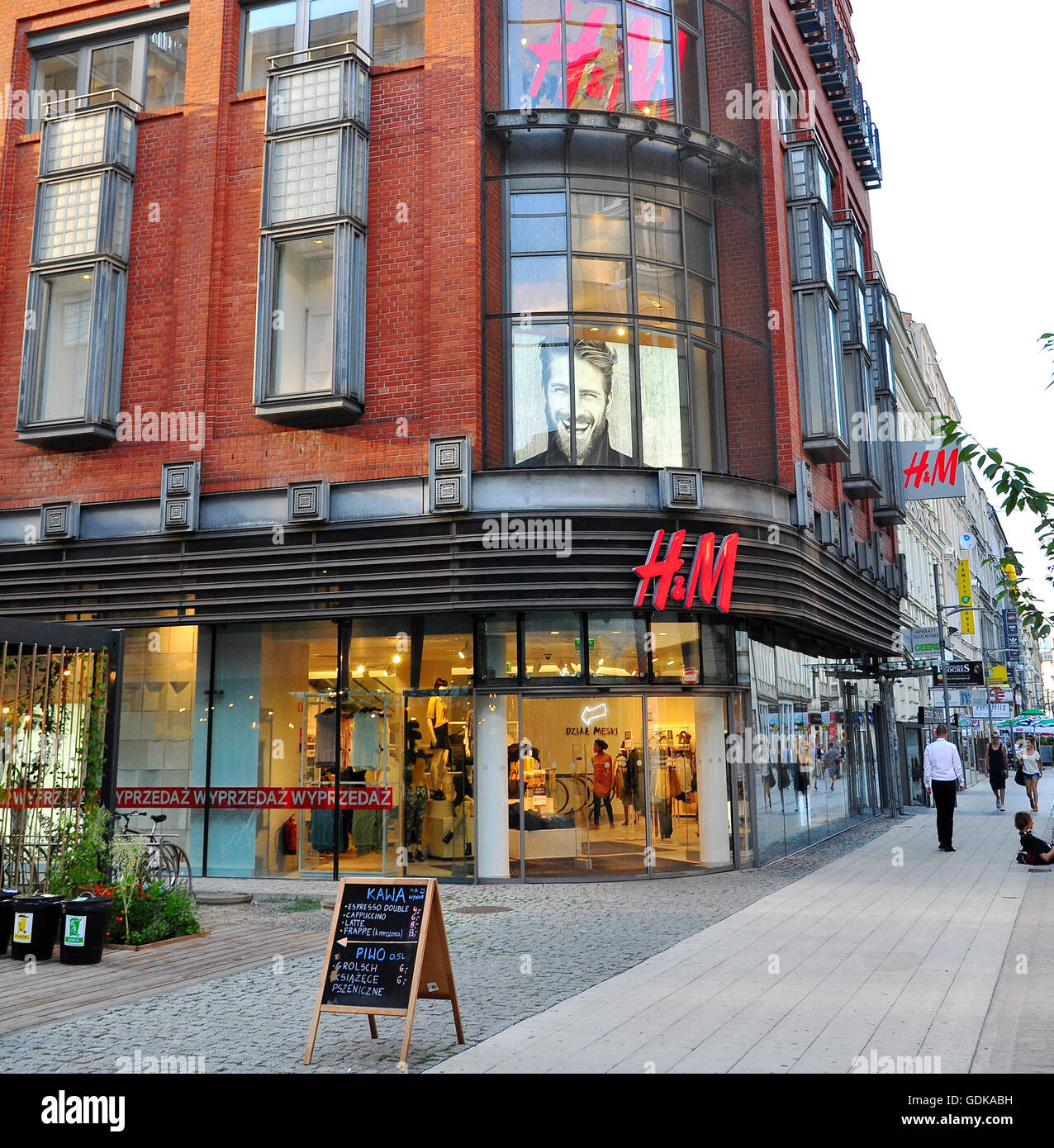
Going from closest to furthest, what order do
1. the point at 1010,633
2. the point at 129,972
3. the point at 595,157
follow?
the point at 129,972 → the point at 595,157 → the point at 1010,633

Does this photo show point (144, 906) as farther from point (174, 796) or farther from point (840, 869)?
point (840, 869)

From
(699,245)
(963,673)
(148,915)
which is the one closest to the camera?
(148,915)

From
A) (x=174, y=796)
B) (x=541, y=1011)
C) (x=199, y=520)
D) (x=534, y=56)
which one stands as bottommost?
(x=541, y=1011)

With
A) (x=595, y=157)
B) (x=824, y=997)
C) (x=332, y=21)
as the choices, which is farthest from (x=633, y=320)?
(x=824, y=997)

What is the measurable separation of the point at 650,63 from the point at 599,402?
6.19 m

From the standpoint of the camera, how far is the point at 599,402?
16.8 metres

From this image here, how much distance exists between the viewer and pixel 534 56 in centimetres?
1773

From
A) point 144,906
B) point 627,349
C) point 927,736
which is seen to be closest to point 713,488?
point 627,349

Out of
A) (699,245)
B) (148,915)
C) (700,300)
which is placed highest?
(699,245)

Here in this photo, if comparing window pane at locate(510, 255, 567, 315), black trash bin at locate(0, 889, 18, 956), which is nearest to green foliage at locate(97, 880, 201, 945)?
black trash bin at locate(0, 889, 18, 956)

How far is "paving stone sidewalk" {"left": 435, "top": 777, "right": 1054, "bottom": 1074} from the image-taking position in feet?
21.9

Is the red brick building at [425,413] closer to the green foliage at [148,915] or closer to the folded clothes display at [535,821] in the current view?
the folded clothes display at [535,821]

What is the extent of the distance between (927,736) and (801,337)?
23471mm

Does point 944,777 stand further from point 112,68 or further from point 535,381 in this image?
point 112,68
